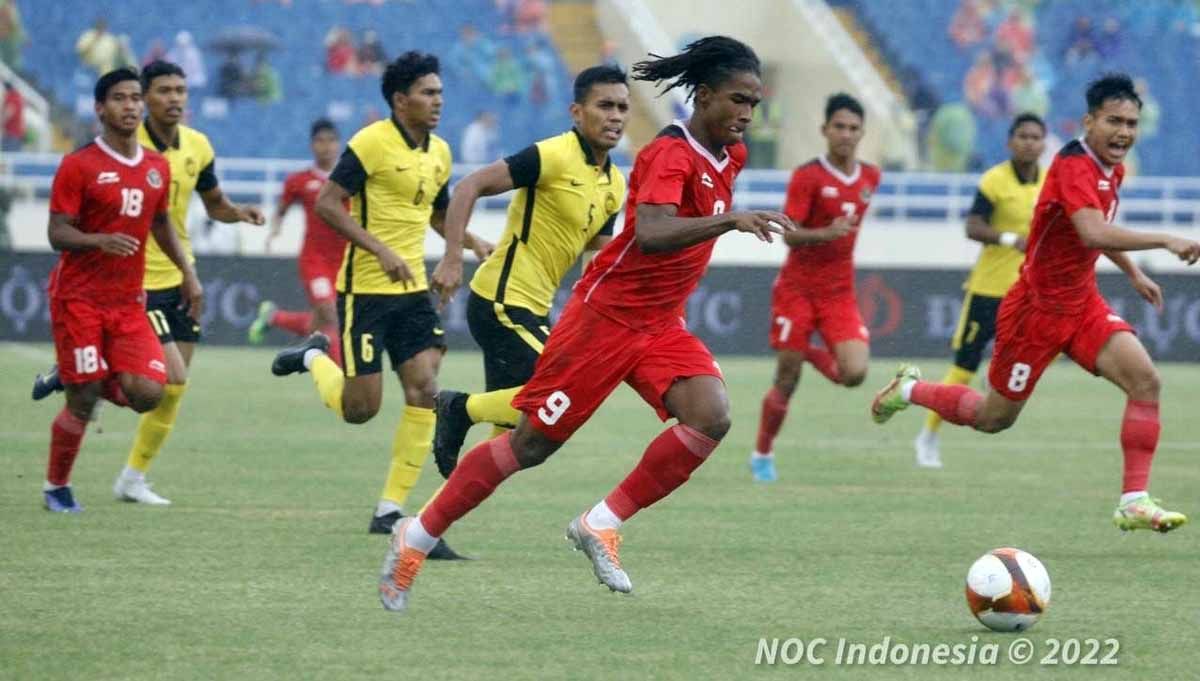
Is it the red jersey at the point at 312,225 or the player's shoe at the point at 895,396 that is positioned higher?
the player's shoe at the point at 895,396

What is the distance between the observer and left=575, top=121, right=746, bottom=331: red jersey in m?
7.34

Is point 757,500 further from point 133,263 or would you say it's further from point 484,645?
point 484,645

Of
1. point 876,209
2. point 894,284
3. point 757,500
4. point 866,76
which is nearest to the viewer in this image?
point 757,500

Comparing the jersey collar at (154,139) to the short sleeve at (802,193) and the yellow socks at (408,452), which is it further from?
the short sleeve at (802,193)

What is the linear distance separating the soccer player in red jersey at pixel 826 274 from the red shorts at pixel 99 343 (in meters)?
4.46

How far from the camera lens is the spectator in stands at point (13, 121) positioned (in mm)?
28203

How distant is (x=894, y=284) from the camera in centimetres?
2455

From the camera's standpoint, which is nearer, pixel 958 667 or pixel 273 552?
pixel 958 667

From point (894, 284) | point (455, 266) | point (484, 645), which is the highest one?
point (455, 266)

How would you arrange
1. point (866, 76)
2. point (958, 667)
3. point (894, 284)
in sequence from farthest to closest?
point (866, 76) < point (894, 284) < point (958, 667)

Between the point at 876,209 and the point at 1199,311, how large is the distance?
7.35 m

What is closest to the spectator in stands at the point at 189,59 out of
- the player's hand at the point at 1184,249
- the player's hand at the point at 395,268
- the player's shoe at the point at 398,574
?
the player's hand at the point at 395,268

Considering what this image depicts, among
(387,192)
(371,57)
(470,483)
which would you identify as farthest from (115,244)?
(371,57)

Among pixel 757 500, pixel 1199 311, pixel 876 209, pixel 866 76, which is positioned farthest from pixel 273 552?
pixel 866 76
